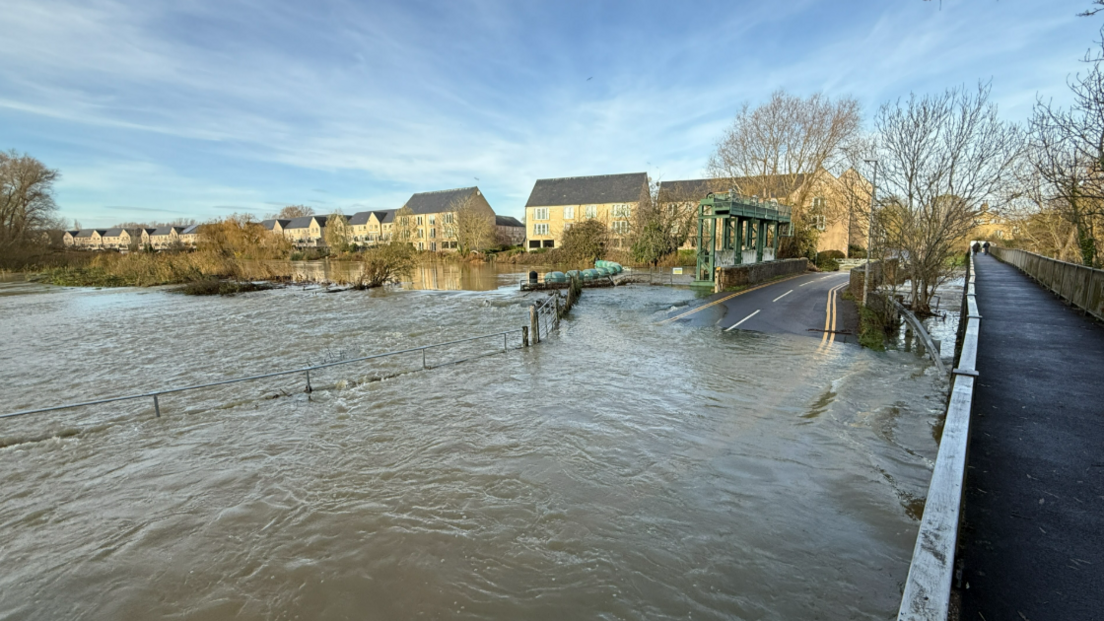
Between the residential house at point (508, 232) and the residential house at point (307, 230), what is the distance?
145ft

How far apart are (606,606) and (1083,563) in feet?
12.0

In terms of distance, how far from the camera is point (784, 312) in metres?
19.2

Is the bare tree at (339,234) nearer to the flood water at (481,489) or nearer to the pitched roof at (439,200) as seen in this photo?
the pitched roof at (439,200)

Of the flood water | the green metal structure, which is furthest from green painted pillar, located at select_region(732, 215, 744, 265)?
the flood water

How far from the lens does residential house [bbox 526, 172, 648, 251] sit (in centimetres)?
6500

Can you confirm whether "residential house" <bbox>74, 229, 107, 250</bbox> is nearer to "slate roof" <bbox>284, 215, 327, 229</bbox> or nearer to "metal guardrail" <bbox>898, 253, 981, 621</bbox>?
"slate roof" <bbox>284, 215, 327, 229</bbox>

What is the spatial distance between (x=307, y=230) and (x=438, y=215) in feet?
168

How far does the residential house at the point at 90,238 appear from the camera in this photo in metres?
142

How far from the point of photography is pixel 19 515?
632 centimetres

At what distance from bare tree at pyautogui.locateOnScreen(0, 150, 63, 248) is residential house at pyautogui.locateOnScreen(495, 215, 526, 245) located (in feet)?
178

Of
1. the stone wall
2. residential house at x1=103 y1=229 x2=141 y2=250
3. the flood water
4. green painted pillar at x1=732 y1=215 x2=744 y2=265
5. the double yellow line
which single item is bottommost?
the flood water

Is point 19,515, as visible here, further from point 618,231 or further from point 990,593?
point 618,231

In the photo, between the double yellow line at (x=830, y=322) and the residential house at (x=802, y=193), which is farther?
the residential house at (x=802, y=193)

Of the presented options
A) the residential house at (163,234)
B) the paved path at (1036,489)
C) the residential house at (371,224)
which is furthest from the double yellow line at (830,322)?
the residential house at (163,234)
